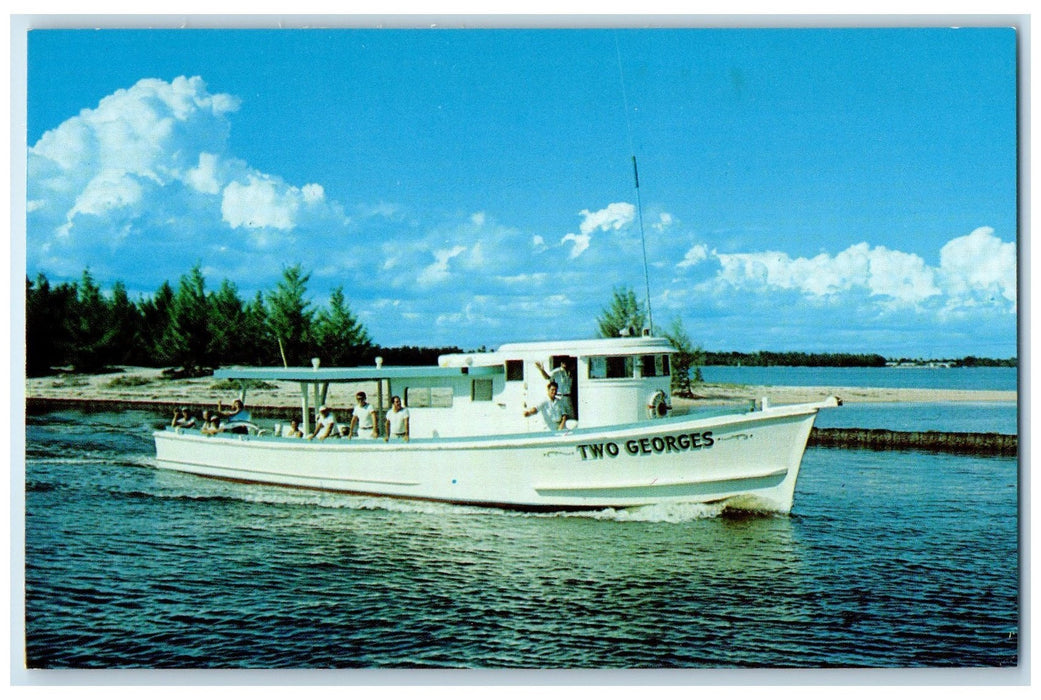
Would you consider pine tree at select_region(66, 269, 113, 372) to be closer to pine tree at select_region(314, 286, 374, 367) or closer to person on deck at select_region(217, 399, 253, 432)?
person on deck at select_region(217, 399, 253, 432)

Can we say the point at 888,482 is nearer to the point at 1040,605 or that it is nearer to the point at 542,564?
the point at 1040,605

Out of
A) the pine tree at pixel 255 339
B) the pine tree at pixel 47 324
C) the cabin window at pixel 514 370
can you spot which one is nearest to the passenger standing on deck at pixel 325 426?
the cabin window at pixel 514 370

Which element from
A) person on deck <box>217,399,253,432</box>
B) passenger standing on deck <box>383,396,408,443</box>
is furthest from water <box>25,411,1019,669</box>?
person on deck <box>217,399,253,432</box>

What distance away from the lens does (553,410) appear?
12.9 metres

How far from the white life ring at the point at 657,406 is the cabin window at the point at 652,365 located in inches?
11.7

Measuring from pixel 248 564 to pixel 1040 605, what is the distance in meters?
8.33

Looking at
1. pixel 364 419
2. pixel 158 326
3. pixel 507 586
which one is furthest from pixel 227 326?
pixel 507 586

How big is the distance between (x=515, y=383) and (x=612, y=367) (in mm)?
1531

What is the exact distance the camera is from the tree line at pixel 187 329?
37.8 feet

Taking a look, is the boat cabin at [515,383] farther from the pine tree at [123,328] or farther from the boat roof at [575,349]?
the pine tree at [123,328]

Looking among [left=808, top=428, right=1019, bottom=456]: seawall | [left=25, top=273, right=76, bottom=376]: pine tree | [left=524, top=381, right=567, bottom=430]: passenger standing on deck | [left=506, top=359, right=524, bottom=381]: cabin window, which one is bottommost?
[left=808, top=428, right=1019, bottom=456]: seawall

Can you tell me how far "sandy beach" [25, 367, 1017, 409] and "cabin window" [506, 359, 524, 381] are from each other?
2.95m

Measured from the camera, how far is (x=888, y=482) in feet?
53.4

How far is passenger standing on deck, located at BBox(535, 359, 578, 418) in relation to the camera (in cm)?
1289
